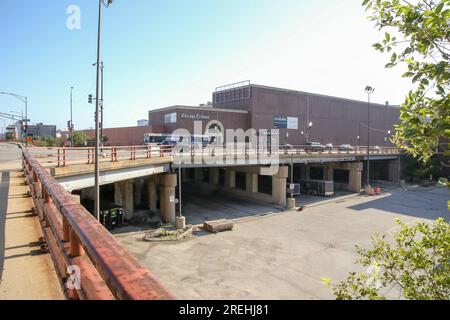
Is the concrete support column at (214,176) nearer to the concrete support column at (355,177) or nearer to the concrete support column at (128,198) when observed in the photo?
the concrete support column at (128,198)

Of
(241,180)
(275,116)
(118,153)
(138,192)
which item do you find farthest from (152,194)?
(275,116)

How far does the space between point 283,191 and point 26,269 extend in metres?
34.3

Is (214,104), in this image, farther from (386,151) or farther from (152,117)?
(386,151)

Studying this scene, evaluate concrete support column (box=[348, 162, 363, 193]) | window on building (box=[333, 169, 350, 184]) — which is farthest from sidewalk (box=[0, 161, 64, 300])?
window on building (box=[333, 169, 350, 184])

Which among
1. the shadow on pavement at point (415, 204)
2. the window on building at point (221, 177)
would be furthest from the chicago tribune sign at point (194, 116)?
the shadow on pavement at point (415, 204)

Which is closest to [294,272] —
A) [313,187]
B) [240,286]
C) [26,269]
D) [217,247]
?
[240,286]

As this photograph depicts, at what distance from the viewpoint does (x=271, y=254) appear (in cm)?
2003

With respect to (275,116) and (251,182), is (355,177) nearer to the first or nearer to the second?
(251,182)

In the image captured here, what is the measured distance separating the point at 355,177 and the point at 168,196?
33.5 metres

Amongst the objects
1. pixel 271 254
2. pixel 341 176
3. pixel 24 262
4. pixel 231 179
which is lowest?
pixel 271 254

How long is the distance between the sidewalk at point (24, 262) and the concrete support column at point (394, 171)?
6455 cm

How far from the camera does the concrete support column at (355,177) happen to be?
47.8 metres

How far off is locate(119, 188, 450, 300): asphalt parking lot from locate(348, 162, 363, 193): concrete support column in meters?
14.0

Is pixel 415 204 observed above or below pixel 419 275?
below
